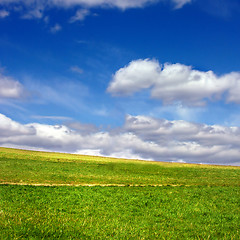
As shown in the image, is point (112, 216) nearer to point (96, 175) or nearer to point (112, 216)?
point (112, 216)

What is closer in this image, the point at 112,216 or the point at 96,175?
the point at 112,216

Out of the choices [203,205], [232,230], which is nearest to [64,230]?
[232,230]

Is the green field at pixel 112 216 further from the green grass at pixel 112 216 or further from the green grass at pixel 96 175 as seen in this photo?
the green grass at pixel 96 175

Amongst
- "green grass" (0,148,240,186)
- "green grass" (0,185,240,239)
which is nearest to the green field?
"green grass" (0,185,240,239)

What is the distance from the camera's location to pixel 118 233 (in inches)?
644

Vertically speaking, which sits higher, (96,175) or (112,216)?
(112,216)

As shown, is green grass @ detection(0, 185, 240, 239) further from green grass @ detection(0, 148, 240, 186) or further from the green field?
green grass @ detection(0, 148, 240, 186)

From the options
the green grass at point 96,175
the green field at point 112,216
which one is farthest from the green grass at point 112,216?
the green grass at point 96,175

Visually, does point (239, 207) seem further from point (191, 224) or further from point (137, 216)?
point (137, 216)

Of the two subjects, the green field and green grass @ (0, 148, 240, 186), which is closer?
the green field

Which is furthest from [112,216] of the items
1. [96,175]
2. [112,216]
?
[96,175]

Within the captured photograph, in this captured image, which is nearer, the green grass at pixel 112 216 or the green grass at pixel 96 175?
the green grass at pixel 112 216

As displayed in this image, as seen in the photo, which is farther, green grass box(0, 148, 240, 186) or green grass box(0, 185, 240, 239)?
green grass box(0, 148, 240, 186)

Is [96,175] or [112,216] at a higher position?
[112,216]
